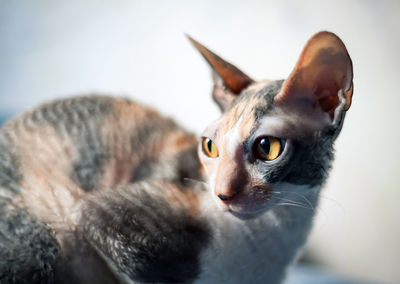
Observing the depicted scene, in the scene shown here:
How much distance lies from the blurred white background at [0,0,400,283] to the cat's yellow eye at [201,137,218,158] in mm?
276

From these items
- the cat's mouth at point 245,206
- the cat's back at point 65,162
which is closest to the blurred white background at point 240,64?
the cat's back at point 65,162

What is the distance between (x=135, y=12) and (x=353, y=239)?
838mm

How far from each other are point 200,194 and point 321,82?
0.24 metres

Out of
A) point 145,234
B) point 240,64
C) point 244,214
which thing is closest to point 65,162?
point 145,234

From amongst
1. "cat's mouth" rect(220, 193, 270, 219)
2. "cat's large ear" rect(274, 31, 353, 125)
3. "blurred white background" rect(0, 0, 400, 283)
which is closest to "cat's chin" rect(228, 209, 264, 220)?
"cat's mouth" rect(220, 193, 270, 219)

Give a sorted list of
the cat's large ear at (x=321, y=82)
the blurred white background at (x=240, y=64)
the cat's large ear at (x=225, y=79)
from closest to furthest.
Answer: the cat's large ear at (x=321, y=82) < the cat's large ear at (x=225, y=79) < the blurred white background at (x=240, y=64)

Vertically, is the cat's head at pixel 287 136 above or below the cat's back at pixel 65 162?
above

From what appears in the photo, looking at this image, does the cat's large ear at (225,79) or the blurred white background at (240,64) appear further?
the blurred white background at (240,64)

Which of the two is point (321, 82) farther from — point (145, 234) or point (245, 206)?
point (145, 234)

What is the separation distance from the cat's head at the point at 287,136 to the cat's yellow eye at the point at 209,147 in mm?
21

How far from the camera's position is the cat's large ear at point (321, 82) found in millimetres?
480

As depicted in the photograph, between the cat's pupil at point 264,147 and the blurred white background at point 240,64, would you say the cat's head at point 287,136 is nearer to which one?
the cat's pupil at point 264,147

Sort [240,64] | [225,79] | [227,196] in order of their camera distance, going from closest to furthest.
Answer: [227,196]
[225,79]
[240,64]

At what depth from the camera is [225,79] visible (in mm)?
623
